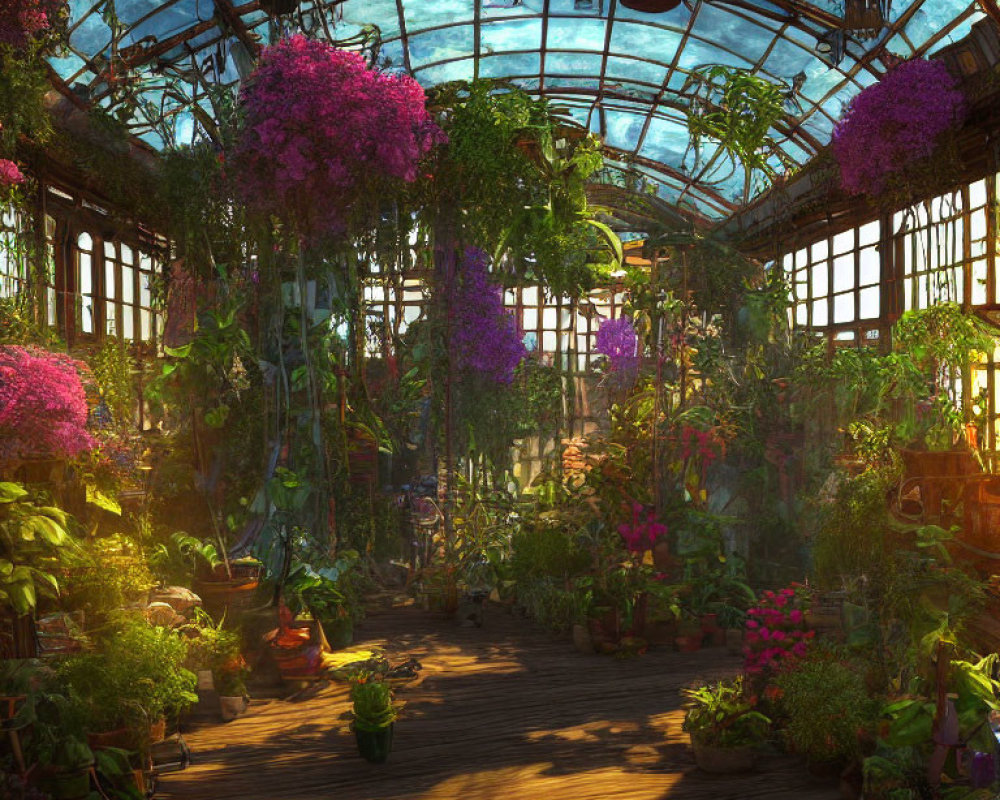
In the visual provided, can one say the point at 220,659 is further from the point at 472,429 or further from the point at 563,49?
the point at 563,49

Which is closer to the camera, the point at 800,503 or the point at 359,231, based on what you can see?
the point at 359,231

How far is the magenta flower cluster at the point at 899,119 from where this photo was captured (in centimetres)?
582

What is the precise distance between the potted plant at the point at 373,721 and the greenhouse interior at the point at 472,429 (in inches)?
0.9

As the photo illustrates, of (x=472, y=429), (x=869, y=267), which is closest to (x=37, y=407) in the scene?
(x=472, y=429)

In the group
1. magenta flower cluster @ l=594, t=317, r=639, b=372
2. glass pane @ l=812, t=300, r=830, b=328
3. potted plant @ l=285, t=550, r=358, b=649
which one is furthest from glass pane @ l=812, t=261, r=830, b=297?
potted plant @ l=285, t=550, r=358, b=649

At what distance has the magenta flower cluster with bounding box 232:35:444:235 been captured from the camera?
18.1ft

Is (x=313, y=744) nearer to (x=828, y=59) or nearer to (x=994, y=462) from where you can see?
(x=994, y=462)

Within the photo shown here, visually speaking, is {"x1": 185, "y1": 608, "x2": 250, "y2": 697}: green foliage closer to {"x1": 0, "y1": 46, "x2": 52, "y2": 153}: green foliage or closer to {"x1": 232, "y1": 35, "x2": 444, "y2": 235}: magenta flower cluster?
{"x1": 232, "y1": 35, "x2": 444, "y2": 235}: magenta flower cluster

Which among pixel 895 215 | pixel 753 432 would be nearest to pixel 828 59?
pixel 895 215

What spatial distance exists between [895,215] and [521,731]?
599 centimetres

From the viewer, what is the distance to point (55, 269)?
7898 millimetres

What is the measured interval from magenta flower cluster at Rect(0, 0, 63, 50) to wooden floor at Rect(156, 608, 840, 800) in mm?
3851

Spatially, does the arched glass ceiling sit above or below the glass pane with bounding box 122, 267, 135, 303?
above

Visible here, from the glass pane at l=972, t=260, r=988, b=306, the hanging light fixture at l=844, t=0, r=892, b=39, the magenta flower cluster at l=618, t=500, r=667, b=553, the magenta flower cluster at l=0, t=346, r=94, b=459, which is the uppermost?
the hanging light fixture at l=844, t=0, r=892, b=39
